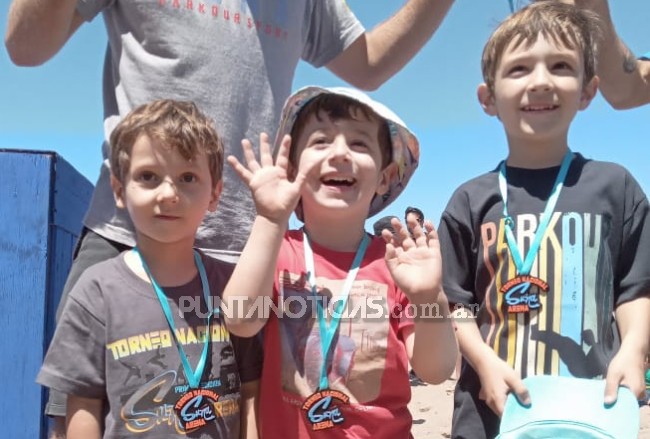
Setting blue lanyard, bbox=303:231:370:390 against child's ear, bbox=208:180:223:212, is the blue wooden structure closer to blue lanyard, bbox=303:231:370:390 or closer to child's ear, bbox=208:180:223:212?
child's ear, bbox=208:180:223:212

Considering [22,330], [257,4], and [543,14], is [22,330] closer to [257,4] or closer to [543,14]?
[257,4]

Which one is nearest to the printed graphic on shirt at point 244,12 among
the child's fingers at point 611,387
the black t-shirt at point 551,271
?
the black t-shirt at point 551,271

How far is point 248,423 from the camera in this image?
84.6 inches

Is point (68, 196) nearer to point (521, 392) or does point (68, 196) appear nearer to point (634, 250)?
point (521, 392)

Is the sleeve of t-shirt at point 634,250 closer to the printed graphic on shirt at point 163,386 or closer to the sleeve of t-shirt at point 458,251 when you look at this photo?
the sleeve of t-shirt at point 458,251

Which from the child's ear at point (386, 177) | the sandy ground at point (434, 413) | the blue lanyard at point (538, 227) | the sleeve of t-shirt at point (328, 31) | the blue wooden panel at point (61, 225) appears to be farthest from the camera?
the sandy ground at point (434, 413)

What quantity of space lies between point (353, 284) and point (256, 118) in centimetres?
77

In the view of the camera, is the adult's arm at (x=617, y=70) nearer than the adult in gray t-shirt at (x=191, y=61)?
No

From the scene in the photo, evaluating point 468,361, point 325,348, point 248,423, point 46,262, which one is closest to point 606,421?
point 468,361

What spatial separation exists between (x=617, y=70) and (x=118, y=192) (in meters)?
2.32

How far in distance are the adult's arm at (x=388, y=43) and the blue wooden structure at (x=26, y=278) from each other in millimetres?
1834

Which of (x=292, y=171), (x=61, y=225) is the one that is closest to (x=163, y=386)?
(x=292, y=171)

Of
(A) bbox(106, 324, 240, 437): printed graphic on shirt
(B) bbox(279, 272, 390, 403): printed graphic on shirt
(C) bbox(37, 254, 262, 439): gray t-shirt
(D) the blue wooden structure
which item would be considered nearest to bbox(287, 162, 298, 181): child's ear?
(B) bbox(279, 272, 390, 403): printed graphic on shirt

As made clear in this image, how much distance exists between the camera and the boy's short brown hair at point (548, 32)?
2469 mm
